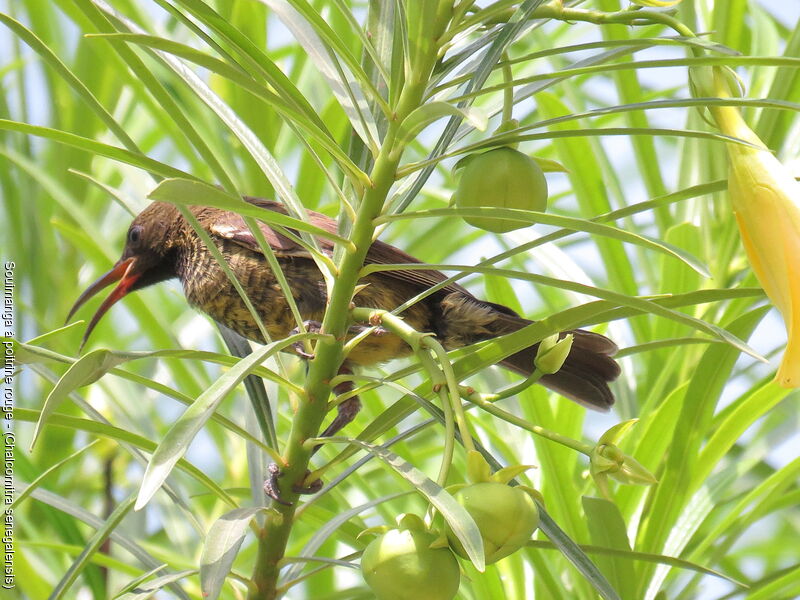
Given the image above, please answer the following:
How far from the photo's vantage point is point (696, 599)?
1.81 meters

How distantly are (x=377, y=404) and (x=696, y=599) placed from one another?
70 cm

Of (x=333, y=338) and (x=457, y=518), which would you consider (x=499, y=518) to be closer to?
(x=457, y=518)

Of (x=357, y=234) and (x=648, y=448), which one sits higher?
(x=357, y=234)

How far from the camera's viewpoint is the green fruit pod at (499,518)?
0.80 meters

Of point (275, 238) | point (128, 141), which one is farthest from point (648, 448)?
point (275, 238)

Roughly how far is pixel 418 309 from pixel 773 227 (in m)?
1.33

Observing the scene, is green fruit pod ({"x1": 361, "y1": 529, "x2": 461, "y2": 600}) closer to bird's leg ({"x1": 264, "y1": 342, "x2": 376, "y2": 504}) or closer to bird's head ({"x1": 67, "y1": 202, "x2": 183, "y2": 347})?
bird's leg ({"x1": 264, "y1": 342, "x2": 376, "y2": 504})

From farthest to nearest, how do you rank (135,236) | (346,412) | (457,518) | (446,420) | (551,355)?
1. (135,236)
2. (346,412)
3. (551,355)
4. (446,420)
5. (457,518)

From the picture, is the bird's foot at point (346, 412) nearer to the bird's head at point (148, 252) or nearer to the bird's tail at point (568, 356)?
the bird's tail at point (568, 356)

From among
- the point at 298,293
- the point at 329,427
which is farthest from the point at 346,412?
the point at 298,293

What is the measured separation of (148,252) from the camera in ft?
8.20

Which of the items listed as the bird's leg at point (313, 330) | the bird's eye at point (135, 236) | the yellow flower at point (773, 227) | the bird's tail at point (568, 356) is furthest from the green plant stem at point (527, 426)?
the bird's eye at point (135, 236)

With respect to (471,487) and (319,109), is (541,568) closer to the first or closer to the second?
(471,487)

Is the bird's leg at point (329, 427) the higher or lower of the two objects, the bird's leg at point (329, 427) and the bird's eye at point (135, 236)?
the lower
